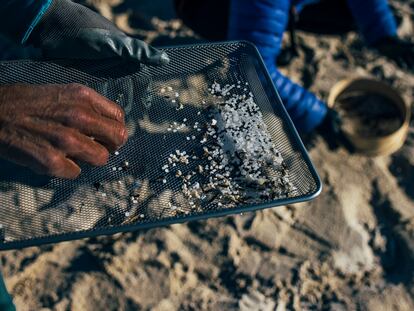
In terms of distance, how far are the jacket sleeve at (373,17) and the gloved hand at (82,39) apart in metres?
1.17

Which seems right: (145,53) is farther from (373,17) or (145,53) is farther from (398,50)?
(398,50)

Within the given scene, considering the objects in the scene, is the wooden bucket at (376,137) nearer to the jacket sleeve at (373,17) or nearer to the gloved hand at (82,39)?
the jacket sleeve at (373,17)

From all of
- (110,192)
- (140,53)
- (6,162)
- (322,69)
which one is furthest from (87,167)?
(322,69)

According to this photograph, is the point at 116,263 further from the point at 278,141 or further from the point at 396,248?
the point at 396,248

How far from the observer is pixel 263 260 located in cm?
180

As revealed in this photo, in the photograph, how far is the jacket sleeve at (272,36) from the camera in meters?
1.97

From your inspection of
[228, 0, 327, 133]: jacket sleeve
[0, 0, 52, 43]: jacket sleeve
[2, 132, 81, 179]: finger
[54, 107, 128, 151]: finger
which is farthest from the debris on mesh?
[228, 0, 327, 133]: jacket sleeve

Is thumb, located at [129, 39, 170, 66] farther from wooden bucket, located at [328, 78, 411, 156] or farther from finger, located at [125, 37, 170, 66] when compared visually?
wooden bucket, located at [328, 78, 411, 156]

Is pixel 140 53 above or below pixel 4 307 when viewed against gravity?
above

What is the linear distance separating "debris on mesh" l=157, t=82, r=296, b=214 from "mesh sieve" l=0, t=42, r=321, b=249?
0.06 ft

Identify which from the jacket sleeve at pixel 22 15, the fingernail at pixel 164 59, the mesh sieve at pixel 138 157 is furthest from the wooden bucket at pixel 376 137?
the jacket sleeve at pixel 22 15

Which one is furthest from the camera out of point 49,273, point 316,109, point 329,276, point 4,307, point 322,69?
point 322,69

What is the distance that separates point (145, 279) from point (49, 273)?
335 millimetres

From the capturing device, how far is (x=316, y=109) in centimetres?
210
